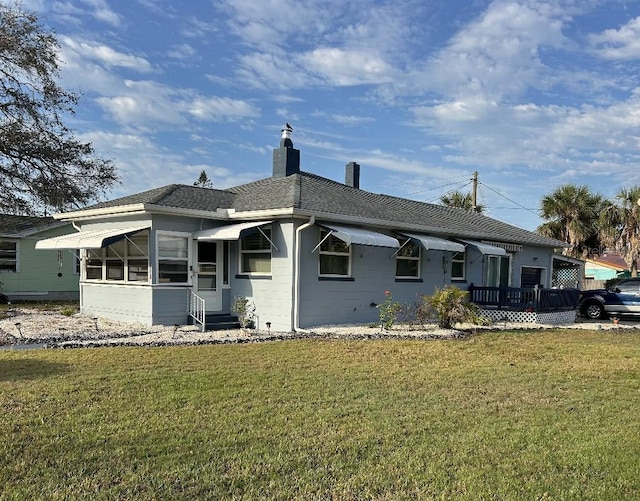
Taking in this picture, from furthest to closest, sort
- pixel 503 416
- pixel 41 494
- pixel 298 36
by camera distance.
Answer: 1. pixel 298 36
2. pixel 503 416
3. pixel 41 494

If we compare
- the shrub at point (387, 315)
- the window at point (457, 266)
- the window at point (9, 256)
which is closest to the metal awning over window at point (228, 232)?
the shrub at point (387, 315)

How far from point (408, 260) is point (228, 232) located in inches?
237

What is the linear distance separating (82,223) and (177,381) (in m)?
10.7

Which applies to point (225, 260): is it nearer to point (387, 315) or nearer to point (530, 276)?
point (387, 315)

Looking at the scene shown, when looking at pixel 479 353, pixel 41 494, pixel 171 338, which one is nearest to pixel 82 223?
pixel 171 338

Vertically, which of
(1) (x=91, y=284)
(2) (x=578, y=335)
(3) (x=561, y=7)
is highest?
(3) (x=561, y=7)

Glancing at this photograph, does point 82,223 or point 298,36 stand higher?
point 298,36

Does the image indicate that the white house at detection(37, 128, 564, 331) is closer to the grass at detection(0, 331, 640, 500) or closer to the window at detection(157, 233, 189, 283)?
the window at detection(157, 233, 189, 283)

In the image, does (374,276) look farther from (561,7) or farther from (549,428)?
(549,428)

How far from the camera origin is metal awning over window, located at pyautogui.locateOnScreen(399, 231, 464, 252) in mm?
14758

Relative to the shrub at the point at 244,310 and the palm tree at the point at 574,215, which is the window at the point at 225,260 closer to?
the shrub at the point at 244,310

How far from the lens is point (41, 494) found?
3689mm

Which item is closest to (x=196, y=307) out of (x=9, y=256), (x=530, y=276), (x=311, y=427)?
(x=311, y=427)

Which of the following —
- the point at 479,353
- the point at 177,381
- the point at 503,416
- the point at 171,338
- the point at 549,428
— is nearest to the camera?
the point at 549,428
